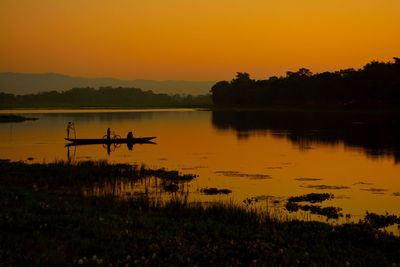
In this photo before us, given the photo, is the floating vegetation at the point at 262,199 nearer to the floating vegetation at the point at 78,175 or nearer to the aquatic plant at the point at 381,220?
the aquatic plant at the point at 381,220

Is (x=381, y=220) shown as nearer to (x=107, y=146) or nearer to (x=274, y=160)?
(x=274, y=160)

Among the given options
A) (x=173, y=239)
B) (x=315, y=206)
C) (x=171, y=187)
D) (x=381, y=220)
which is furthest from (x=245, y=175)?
(x=173, y=239)

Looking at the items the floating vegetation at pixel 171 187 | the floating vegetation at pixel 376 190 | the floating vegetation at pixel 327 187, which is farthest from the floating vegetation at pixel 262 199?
the floating vegetation at pixel 376 190

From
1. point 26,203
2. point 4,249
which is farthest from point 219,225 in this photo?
point 26,203

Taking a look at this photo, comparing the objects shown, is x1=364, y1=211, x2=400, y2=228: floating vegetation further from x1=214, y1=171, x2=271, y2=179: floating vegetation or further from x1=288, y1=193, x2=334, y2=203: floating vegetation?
x1=214, y1=171, x2=271, y2=179: floating vegetation

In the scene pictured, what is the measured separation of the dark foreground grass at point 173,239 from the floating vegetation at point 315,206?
478 centimetres

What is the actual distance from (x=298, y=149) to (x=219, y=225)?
3961 cm

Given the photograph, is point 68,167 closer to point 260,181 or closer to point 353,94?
point 260,181

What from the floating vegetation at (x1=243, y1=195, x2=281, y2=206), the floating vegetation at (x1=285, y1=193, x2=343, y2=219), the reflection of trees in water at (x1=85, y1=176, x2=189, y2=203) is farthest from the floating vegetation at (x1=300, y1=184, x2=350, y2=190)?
the reflection of trees in water at (x1=85, y1=176, x2=189, y2=203)

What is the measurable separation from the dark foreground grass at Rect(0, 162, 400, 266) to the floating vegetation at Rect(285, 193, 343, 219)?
478 centimetres

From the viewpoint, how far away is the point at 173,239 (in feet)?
46.9

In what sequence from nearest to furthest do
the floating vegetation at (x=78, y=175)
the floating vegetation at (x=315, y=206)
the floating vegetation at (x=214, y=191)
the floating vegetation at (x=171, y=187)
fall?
the floating vegetation at (x=315, y=206) → the floating vegetation at (x=214, y=191) → the floating vegetation at (x=171, y=187) → the floating vegetation at (x=78, y=175)

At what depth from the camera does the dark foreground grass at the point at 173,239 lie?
12617 millimetres

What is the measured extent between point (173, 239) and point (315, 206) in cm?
1194
